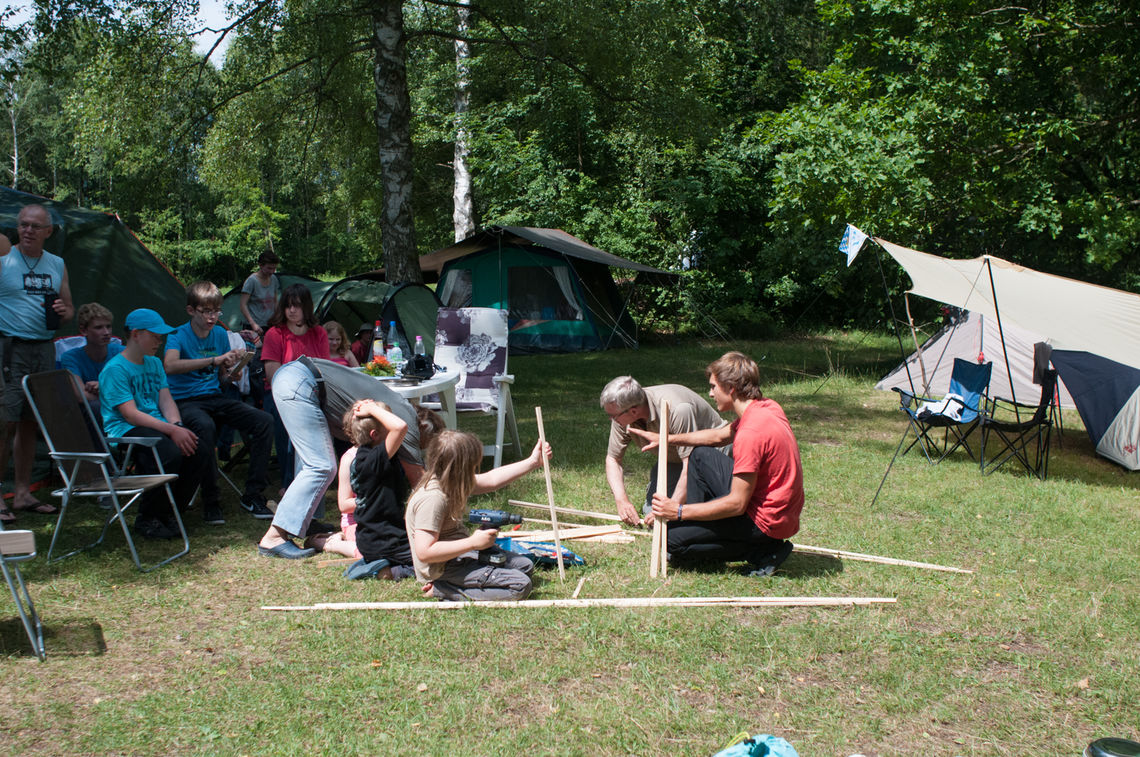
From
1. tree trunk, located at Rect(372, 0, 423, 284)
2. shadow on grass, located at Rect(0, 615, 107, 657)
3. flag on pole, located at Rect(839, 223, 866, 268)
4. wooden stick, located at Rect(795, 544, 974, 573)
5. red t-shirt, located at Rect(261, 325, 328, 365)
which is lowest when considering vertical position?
shadow on grass, located at Rect(0, 615, 107, 657)

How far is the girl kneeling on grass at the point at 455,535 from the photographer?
348 centimetres

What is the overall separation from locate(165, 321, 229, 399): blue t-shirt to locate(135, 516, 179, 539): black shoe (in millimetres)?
733

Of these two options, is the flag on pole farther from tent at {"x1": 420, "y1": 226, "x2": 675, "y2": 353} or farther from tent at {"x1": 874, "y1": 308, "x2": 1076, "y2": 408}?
tent at {"x1": 420, "y1": 226, "x2": 675, "y2": 353}

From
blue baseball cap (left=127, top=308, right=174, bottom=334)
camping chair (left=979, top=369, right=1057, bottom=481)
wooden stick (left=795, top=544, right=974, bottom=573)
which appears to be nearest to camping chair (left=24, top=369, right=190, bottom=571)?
blue baseball cap (left=127, top=308, right=174, bottom=334)

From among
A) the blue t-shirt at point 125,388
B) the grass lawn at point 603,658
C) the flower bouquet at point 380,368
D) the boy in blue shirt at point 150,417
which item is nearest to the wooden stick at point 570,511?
the grass lawn at point 603,658

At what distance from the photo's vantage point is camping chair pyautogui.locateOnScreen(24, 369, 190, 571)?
13.2 ft

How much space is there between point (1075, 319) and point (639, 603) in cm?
386

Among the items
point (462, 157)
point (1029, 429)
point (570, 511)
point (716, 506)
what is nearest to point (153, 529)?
point (570, 511)

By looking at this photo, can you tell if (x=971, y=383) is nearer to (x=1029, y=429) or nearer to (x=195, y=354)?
(x=1029, y=429)

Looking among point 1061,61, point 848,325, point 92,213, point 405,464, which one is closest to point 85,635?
point 405,464

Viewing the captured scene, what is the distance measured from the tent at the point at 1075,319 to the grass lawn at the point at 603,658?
1.26m

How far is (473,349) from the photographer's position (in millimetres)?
6660

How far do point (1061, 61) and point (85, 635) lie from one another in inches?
474

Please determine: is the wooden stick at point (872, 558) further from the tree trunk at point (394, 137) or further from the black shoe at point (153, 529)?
the tree trunk at point (394, 137)
